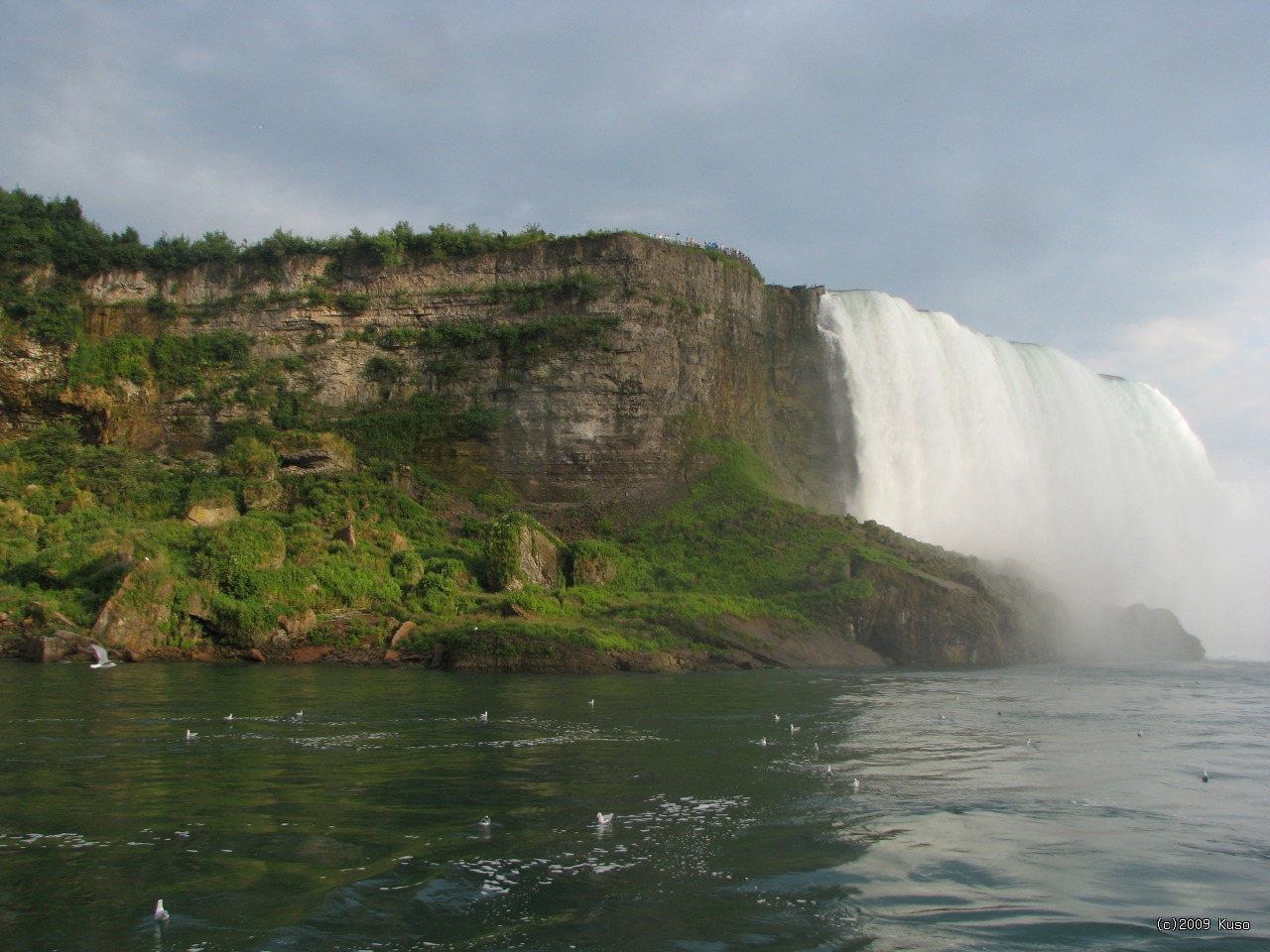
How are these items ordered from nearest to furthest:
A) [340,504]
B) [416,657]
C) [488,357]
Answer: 1. [416,657]
2. [340,504]
3. [488,357]

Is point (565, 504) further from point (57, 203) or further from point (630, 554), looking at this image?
point (57, 203)

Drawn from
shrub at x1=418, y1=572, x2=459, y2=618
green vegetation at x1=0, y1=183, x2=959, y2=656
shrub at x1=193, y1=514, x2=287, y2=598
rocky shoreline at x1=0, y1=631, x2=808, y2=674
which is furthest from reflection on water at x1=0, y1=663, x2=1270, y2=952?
shrub at x1=418, y1=572, x2=459, y2=618

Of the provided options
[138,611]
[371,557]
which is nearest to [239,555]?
[138,611]

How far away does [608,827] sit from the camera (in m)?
9.06

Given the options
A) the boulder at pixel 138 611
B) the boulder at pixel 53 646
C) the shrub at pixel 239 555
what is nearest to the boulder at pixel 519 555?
the shrub at pixel 239 555

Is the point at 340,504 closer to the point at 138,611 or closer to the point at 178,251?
the point at 138,611

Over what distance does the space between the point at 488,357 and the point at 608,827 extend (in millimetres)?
38144

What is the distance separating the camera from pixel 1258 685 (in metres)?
28.2

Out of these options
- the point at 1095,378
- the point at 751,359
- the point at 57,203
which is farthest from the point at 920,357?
the point at 57,203

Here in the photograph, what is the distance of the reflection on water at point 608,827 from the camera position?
6.56 m

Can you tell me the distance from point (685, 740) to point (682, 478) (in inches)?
1188

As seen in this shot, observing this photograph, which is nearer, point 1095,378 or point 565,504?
point 565,504

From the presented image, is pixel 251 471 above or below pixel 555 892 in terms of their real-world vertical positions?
above

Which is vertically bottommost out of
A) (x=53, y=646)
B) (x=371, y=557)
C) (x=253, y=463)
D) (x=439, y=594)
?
(x=53, y=646)
